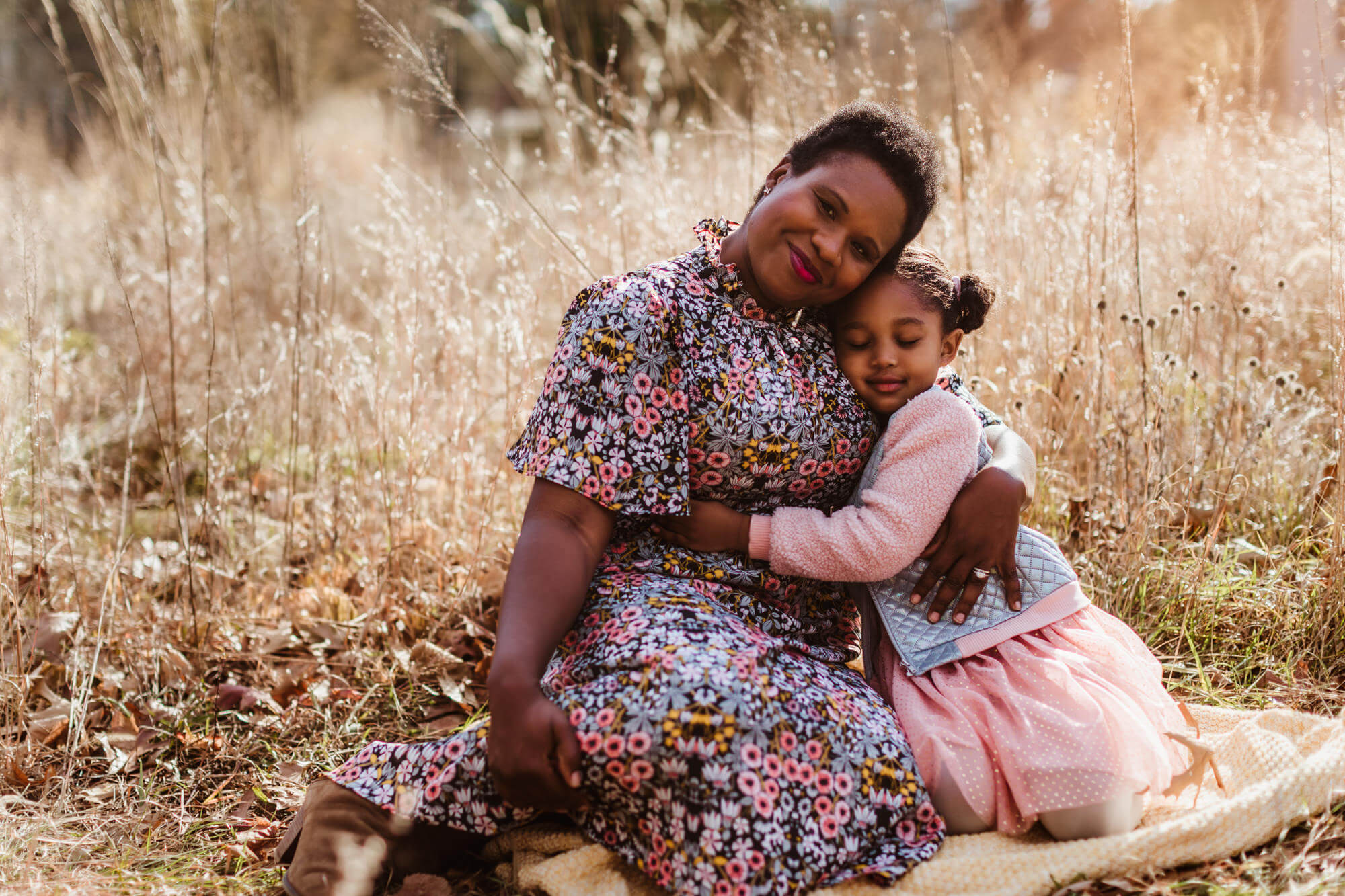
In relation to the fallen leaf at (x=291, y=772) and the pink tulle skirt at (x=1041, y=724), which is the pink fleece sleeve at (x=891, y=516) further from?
the fallen leaf at (x=291, y=772)

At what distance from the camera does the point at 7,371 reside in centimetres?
239

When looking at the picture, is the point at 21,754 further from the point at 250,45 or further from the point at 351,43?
the point at 351,43

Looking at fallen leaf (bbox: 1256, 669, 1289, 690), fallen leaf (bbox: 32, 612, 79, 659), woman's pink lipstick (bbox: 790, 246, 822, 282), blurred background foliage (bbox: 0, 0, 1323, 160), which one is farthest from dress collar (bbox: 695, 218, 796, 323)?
fallen leaf (bbox: 32, 612, 79, 659)

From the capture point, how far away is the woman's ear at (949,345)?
2045 mm

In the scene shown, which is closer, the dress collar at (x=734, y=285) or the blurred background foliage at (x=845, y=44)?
the dress collar at (x=734, y=285)

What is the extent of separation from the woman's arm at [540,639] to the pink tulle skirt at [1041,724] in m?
0.62

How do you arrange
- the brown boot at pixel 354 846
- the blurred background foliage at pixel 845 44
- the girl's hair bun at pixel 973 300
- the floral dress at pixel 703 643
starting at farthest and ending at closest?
the blurred background foliage at pixel 845 44
the girl's hair bun at pixel 973 300
the brown boot at pixel 354 846
the floral dress at pixel 703 643

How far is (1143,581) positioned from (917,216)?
47.2 inches

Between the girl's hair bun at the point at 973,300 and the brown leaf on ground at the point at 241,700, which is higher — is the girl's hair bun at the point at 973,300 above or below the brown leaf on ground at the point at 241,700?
above

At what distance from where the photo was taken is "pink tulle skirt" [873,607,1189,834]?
162 centimetres

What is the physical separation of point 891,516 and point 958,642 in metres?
0.26

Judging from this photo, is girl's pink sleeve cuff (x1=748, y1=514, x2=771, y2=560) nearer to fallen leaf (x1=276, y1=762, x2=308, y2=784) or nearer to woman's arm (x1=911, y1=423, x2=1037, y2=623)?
woman's arm (x1=911, y1=423, x2=1037, y2=623)

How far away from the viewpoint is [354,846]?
1620 mm

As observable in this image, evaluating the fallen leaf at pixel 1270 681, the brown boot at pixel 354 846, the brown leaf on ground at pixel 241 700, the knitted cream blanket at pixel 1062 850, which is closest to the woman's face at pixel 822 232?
the knitted cream blanket at pixel 1062 850
